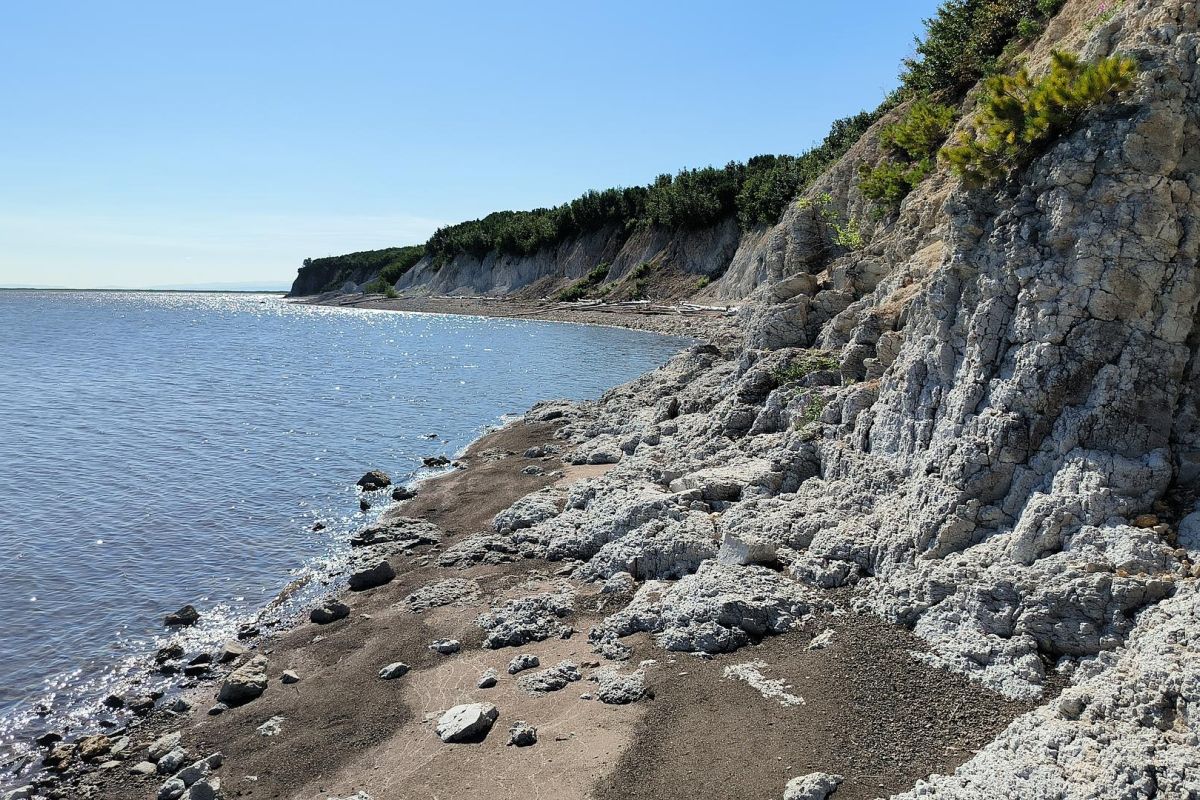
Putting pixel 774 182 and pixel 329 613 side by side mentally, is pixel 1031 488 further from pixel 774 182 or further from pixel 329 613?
pixel 774 182

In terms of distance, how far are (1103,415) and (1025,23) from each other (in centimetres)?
1766

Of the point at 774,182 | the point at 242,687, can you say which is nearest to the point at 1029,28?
the point at 242,687

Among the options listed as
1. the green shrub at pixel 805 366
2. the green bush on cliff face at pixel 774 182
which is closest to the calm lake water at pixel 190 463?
the green shrub at pixel 805 366

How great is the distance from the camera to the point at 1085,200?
1279 centimetres

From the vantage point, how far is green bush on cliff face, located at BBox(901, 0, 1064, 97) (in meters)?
25.6

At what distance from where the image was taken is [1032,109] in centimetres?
1383

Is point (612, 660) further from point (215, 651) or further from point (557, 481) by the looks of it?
point (557, 481)

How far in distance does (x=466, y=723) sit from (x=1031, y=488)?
9.00 metres

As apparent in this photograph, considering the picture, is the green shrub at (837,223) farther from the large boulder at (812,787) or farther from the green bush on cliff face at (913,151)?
the large boulder at (812,787)

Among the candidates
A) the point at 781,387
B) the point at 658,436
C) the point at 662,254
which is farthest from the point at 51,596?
the point at 662,254

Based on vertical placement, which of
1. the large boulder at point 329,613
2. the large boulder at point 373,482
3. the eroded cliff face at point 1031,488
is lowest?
the large boulder at point 329,613

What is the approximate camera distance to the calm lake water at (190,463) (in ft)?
54.6

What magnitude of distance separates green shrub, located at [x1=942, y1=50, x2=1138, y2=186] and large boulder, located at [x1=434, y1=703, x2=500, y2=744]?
12.7 meters

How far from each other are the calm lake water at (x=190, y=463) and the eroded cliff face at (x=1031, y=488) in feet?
26.8
